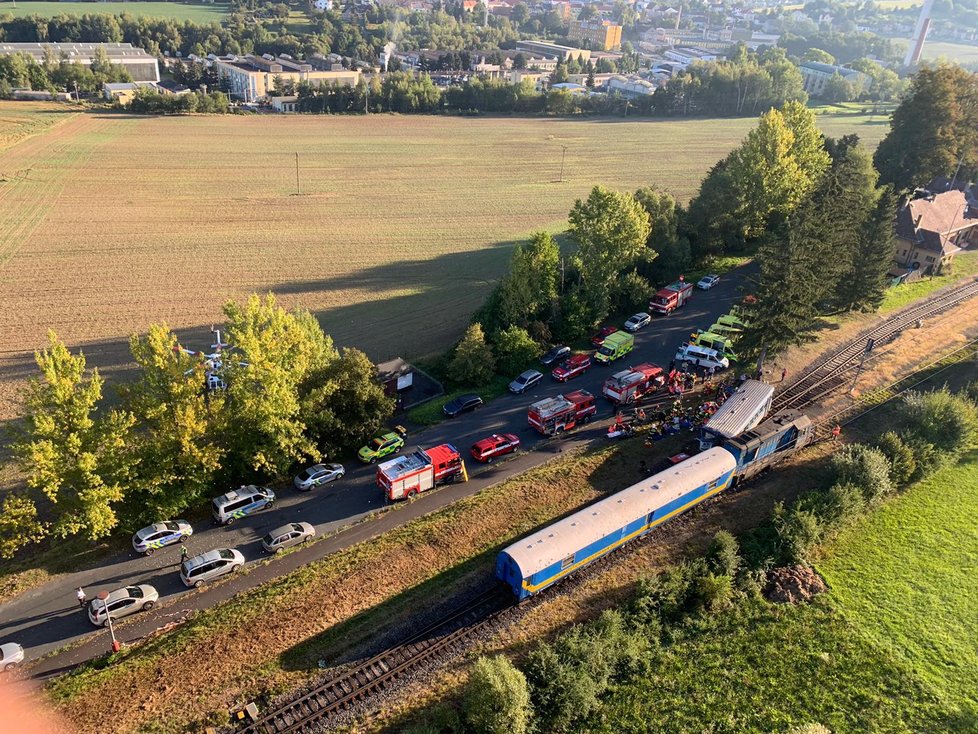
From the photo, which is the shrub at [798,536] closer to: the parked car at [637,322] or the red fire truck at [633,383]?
the red fire truck at [633,383]

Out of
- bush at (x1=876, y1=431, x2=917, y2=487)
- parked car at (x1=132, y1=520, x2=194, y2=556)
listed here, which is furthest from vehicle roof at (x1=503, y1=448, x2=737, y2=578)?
parked car at (x1=132, y1=520, x2=194, y2=556)

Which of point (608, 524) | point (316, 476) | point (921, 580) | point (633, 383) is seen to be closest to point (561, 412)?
point (633, 383)

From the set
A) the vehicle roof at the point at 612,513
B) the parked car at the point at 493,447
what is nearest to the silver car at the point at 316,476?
the parked car at the point at 493,447

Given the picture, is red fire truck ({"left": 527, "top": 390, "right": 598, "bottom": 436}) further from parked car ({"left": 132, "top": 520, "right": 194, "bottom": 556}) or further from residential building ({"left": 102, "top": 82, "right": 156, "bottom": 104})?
residential building ({"left": 102, "top": 82, "right": 156, "bottom": 104})

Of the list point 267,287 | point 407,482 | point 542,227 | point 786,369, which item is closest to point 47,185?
point 267,287

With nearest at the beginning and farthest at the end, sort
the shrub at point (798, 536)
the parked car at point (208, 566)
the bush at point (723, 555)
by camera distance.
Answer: the parked car at point (208, 566) < the bush at point (723, 555) < the shrub at point (798, 536)

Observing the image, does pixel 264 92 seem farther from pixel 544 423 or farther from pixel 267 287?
pixel 544 423
